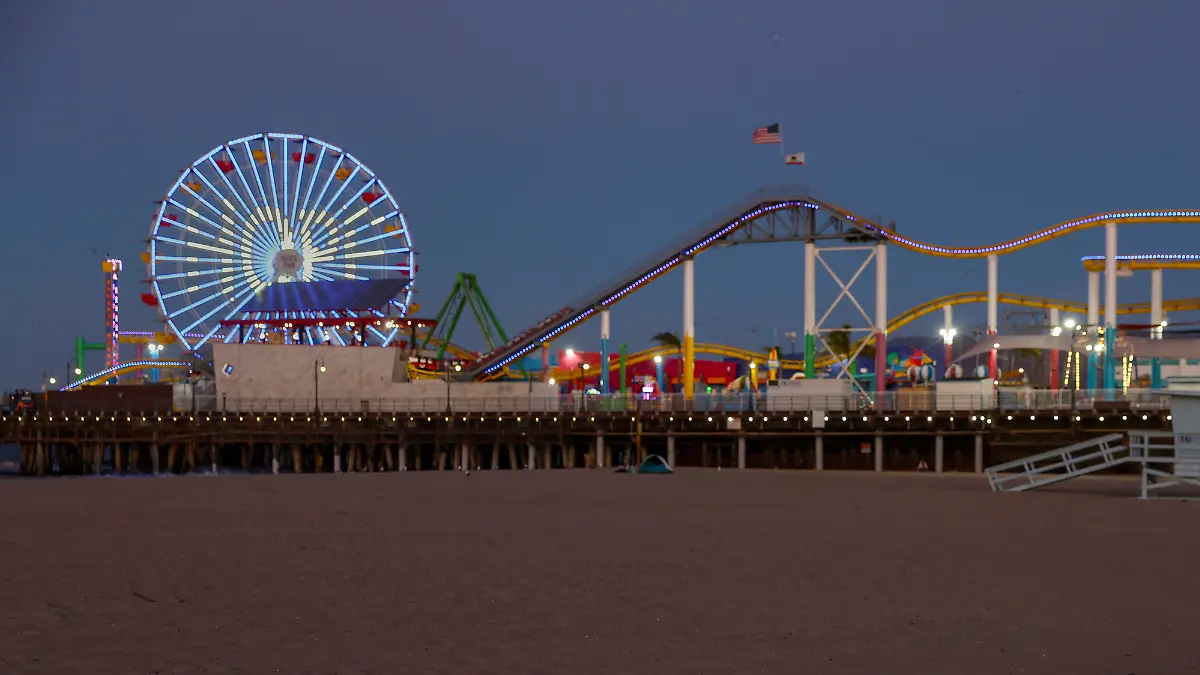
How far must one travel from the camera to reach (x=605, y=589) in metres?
17.2

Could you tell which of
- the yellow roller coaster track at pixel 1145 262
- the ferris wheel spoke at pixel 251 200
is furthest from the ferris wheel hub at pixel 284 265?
the yellow roller coaster track at pixel 1145 262

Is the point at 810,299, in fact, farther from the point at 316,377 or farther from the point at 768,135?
the point at 316,377

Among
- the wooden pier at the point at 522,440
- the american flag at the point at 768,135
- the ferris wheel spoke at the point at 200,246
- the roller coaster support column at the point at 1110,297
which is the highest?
the american flag at the point at 768,135

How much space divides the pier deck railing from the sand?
25.5m

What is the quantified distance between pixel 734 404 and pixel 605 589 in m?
47.4

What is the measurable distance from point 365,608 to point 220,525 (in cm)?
1146

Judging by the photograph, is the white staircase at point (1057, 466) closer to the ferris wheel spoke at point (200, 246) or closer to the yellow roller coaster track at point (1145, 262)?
the yellow roller coaster track at point (1145, 262)

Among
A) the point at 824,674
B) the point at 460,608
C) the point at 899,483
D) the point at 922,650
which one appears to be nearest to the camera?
the point at 824,674

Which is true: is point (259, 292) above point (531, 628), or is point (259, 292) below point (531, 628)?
above

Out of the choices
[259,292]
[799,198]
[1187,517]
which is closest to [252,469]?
[259,292]

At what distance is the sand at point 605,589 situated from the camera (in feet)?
42.5

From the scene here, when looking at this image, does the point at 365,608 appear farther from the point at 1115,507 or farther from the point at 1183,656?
the point at 1115,507

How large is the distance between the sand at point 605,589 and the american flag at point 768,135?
39.5 m

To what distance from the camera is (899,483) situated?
1722 inches
